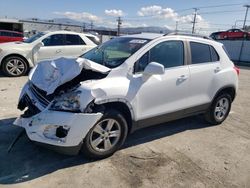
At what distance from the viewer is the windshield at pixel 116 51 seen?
418 cm

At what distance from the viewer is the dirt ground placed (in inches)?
134

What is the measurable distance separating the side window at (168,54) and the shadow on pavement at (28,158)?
132 cm

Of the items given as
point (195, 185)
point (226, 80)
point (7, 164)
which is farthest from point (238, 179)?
→ point (7, 164)

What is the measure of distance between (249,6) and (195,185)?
65029 millimetres

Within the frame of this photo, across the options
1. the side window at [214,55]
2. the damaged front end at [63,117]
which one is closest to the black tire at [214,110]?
the side window at [214,55]

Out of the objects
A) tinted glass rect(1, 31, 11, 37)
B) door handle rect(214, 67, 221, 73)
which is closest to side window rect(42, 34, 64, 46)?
door handle rect(214, 67, 221, 73)

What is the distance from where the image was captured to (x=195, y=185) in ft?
11.4

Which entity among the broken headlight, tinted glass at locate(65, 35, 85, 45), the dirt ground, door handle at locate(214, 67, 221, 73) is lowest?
the dirt ground

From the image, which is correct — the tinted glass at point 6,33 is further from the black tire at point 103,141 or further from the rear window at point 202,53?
the black tire at point 103,141

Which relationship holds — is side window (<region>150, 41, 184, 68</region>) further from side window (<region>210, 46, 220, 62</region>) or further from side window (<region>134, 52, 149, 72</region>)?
side window (<region>210, 46, 220, 62</region>)

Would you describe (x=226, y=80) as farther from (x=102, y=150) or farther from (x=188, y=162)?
(x=102, y=150)

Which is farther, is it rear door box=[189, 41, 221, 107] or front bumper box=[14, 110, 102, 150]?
rear door box=[189, 41, 221, 107]

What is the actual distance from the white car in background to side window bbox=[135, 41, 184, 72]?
630cm

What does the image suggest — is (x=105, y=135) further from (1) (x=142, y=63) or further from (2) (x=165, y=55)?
(2) (x=165, y=55)
